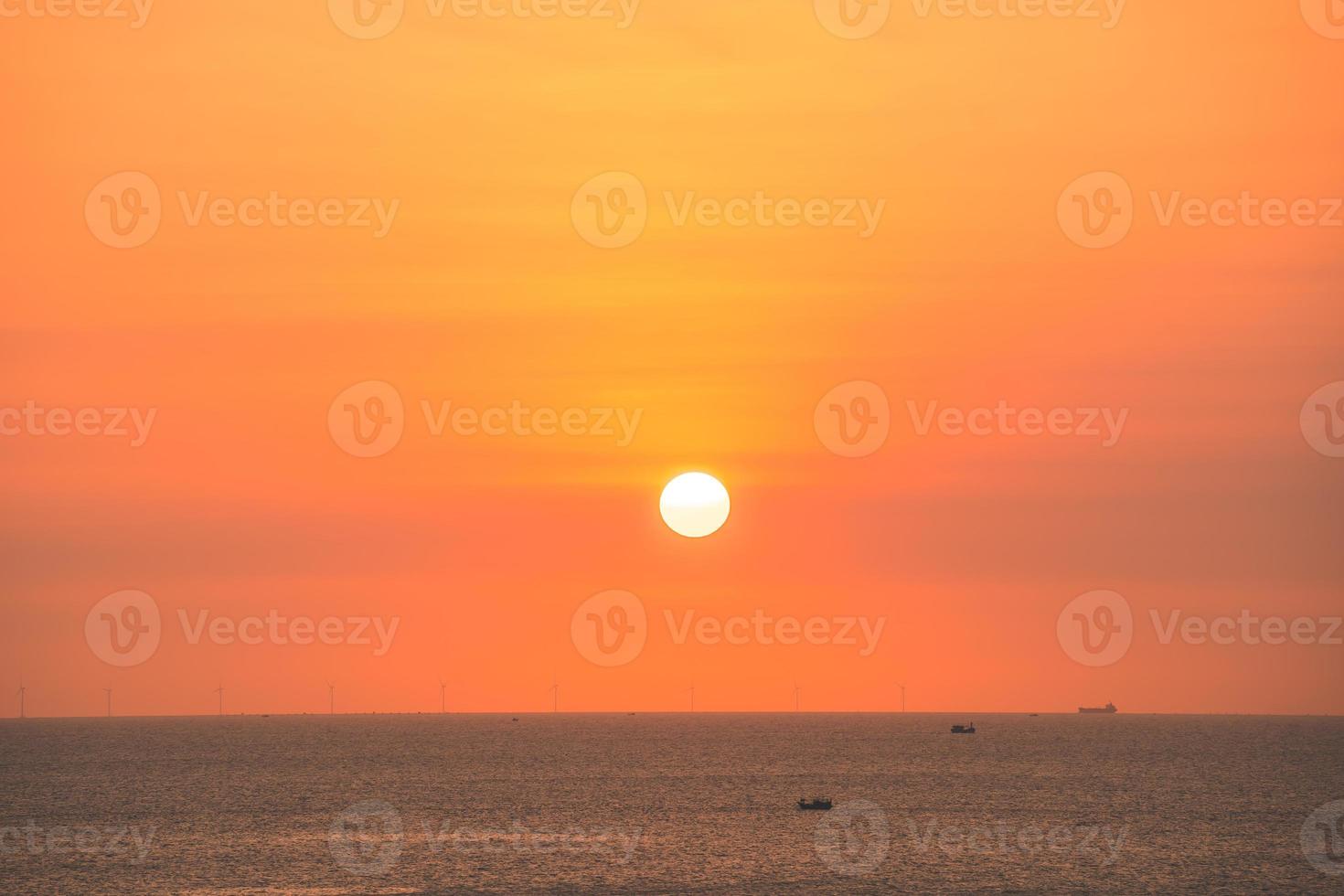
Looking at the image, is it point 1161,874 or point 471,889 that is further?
point 1161,874

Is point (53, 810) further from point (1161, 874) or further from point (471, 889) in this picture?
point (1161, 874)

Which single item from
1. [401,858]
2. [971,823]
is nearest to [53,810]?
[401,858]

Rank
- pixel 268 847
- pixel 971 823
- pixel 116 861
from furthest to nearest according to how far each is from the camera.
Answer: pixel 971 823 < pixel 268 847 < pixel 116 861

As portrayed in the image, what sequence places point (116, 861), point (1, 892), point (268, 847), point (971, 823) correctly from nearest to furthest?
point (1, 892), point (116, 861), point (268, 847), point (971, 823)

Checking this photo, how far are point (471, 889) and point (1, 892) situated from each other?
38.4 metres

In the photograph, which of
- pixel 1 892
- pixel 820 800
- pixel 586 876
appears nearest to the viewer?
pixel 1 892

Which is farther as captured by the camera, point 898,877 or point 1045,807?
point 1045,807

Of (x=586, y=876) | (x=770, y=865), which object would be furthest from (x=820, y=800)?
(x=586, y=876)

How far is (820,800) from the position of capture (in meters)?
192

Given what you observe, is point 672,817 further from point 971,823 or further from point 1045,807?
point 1045,807

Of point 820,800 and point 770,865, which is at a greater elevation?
point 820,800

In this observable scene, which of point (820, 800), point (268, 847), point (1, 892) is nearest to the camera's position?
point (1, 892)

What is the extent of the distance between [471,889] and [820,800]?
7937 centimetres

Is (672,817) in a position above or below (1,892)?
above
